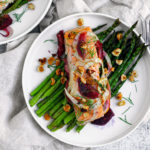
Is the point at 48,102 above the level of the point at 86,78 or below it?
below

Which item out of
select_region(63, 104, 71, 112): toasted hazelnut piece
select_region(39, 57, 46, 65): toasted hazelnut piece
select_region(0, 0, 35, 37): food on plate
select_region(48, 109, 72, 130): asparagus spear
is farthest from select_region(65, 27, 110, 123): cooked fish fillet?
select_region(0, 0, 35, 37): food on plate

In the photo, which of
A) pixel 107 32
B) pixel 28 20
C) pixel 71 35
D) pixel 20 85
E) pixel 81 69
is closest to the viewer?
pixel 81 69

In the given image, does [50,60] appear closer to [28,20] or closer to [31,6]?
[28,20]

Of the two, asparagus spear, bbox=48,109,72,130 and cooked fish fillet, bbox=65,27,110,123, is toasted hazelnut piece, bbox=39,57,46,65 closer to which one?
cooked fish fillet, bbox=65,27,110,123

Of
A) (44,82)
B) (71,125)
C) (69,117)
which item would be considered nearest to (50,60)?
(44,82)

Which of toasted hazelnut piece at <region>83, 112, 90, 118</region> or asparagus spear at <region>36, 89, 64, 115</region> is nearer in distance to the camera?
toasted hazelnut piece at <region>83, 112, 90, 118</region>

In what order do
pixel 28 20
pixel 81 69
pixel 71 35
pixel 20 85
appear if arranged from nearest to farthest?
pixel 81 69, pixel 71 35, pixel 28 20, pixel 20 85

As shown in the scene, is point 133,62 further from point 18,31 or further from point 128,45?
point 18,31
